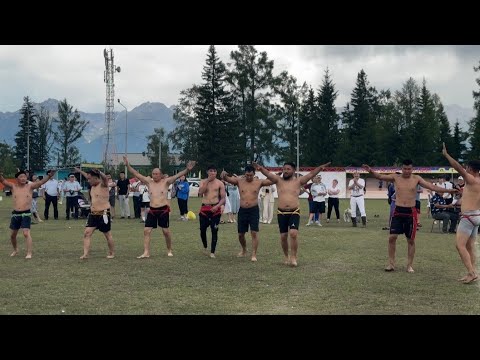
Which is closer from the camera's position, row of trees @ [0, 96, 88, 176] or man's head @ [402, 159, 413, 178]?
man's head @ [402, 159, 413, 178]

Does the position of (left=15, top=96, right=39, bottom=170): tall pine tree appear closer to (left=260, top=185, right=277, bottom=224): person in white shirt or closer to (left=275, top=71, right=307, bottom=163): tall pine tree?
(left=275, top=71, right=307, bottom=163): tall pine tree

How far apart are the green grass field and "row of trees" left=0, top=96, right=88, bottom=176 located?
234 ft

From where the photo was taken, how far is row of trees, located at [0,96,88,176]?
283ft

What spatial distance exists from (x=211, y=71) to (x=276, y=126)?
33.0 ft

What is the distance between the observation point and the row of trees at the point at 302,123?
6444 cm

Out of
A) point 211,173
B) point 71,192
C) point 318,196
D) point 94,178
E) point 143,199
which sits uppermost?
point 211,173

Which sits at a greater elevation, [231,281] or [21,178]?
[21,178]

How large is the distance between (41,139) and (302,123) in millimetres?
41740

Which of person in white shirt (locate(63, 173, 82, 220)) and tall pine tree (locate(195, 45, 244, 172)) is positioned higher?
tall pine tree (locate(195, 45, 244, 172))

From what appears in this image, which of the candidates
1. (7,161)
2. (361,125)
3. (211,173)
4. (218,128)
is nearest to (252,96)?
(218,128)

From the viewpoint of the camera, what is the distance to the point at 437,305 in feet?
26.8

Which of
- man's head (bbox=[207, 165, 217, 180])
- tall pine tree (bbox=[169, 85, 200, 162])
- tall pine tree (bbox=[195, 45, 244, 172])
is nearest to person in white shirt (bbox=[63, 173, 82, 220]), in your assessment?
man's head (bbox=[207, 165, 217, 180])

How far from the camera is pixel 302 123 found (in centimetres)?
7656

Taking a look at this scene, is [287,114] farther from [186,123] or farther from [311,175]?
[311,175]
